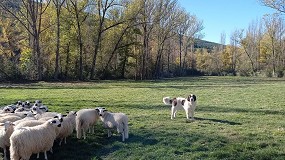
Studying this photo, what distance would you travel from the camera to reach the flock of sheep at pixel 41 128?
849cm

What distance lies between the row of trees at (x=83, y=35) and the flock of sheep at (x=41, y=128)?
35.7m

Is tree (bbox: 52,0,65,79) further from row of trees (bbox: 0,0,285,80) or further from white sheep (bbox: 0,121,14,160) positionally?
white sheep (bbox: 0,121,14,160)

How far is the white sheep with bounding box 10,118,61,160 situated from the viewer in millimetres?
8383

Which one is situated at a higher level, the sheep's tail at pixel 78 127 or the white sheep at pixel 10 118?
the white sheep at pixel 10 118

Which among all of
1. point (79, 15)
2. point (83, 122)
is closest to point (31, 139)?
point (83, 122)

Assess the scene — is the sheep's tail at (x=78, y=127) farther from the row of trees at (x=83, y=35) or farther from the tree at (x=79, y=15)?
the tree at (x=79, y=15)

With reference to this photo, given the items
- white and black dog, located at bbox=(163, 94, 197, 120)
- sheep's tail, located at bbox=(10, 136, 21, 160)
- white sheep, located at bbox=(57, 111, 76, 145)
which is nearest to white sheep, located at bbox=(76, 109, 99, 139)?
white sheep, located at bbox=(57, 111, 76, 145)

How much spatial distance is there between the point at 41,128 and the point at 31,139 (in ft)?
2.39

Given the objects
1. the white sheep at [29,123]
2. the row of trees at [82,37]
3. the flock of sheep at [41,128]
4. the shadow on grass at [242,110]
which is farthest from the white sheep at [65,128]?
the row of trees at [82,37]

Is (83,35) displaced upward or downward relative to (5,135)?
upward

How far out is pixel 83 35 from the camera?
57562 mm

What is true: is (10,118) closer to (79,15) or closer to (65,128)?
(65,128)

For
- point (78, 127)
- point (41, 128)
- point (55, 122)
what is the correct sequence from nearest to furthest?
1. point (41, 128)
2. point (55, 122)
3. point (78, 127)

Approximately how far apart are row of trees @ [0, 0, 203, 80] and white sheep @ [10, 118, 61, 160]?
123ft
